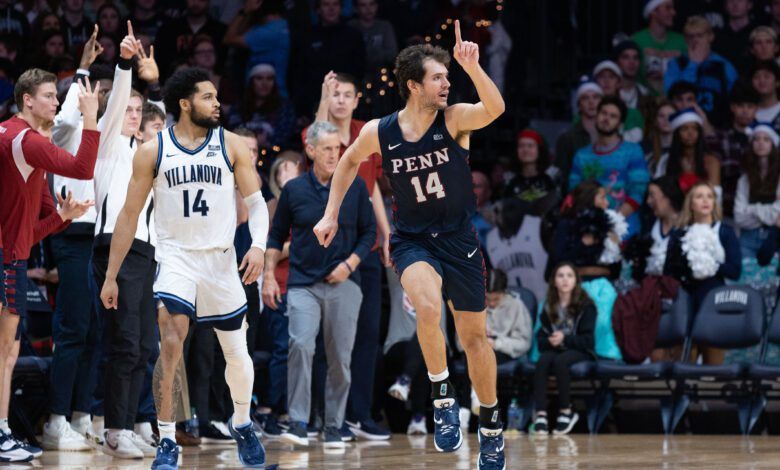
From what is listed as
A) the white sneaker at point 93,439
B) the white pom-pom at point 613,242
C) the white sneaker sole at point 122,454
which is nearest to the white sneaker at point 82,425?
the white sneaker at point 93,439

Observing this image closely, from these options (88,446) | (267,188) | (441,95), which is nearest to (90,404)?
(88,446)

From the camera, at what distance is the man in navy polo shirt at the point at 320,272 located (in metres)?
9.20

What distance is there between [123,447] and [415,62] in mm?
2962

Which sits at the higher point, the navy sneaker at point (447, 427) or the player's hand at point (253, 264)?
the player's hand at point (253, 264)

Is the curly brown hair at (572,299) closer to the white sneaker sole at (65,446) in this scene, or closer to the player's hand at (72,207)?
the white sneaker sole at (65,446)

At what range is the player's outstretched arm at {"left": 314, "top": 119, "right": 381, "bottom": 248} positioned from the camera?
22.8 feet

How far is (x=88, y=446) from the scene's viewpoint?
8641 mm

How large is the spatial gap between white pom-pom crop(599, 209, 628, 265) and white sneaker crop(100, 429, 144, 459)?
4.91 metres

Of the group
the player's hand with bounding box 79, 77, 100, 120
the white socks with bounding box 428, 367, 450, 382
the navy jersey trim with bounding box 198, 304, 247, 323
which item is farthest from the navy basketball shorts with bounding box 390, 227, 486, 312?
the player's hand with bounding box 79, 77, 100, 120

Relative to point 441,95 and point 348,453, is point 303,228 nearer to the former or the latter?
point 348,453

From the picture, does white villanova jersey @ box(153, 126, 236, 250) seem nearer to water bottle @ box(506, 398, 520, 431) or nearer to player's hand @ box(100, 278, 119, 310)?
player's hand @ box(100, 278, 119, 310)

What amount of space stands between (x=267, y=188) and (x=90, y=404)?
271 centimetres

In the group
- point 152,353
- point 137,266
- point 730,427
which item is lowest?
point 730,427

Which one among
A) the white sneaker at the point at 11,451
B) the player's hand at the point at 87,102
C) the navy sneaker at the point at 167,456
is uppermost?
the player's hand at the point at 87,102
